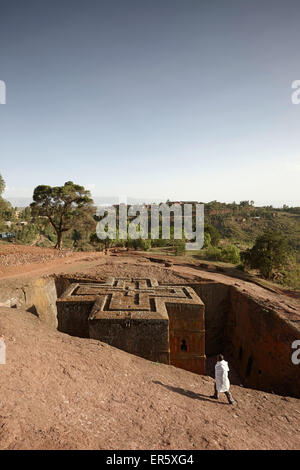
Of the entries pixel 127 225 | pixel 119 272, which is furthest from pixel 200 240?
pixel 119 272

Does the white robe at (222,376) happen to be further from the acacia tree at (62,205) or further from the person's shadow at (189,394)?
the acacia tree at (62,205)

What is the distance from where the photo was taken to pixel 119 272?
1681cm

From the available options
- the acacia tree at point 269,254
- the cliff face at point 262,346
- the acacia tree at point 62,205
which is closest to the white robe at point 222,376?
the cliff face at point 262,346

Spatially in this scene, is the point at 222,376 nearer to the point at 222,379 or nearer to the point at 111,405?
the point at 222,379

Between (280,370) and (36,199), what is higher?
(36,199)

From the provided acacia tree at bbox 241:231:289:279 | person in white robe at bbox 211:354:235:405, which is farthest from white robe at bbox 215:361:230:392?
acacia tree at bbox 241:231:289:279

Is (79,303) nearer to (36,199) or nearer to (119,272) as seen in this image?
(119,272)

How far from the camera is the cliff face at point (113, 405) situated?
350 centimetres

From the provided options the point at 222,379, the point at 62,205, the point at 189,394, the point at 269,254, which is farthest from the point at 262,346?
the point at 62,205

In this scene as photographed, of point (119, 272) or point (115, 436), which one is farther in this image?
point (119, 272)

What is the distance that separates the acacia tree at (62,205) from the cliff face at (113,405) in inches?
807

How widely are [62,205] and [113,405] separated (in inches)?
952

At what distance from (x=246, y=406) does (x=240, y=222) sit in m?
54.1
